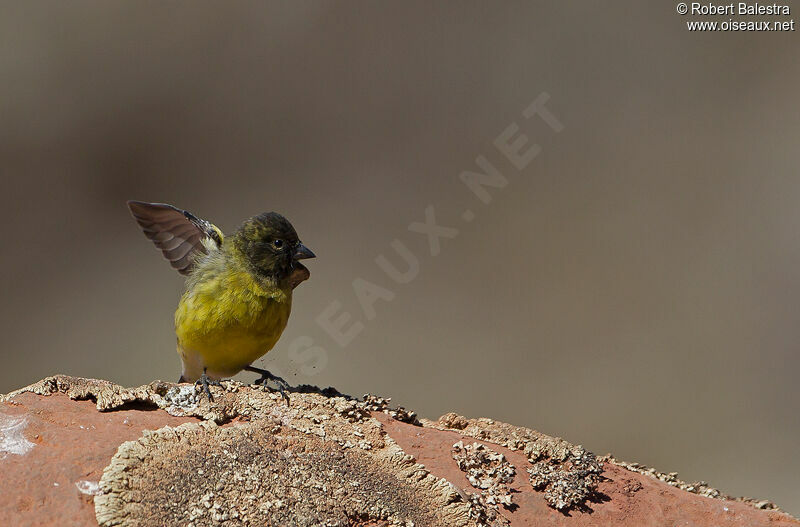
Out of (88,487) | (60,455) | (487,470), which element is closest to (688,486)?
(487,470)

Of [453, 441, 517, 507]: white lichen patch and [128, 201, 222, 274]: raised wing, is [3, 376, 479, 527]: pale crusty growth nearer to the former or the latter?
[453, 441, 517, 507]: white lichen patch

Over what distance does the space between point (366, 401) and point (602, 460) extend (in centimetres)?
127

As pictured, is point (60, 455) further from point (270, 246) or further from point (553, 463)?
point (270, 246)

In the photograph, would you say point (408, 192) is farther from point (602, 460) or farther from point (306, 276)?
point (602, 460)

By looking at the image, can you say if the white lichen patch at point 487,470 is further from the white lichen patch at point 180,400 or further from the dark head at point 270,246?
the dark head at point 270,246

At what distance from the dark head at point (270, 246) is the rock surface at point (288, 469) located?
2.09 metres

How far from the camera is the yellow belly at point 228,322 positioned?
20.3 feet

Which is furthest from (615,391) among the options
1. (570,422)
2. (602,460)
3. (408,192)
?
(602,460)

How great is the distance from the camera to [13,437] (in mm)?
3795

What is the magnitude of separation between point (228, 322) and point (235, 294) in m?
0.24

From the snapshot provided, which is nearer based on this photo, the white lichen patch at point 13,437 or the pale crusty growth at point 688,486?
the white lichen patch at point 13,437

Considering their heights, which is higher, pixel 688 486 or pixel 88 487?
pixel 688 486

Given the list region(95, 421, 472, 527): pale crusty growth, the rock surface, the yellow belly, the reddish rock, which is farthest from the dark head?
region(95, 421, 472, 527): pale crusty growth

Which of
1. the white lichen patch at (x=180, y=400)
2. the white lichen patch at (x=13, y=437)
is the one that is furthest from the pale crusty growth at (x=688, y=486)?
the white lichen patch at (x=13, y=437)
